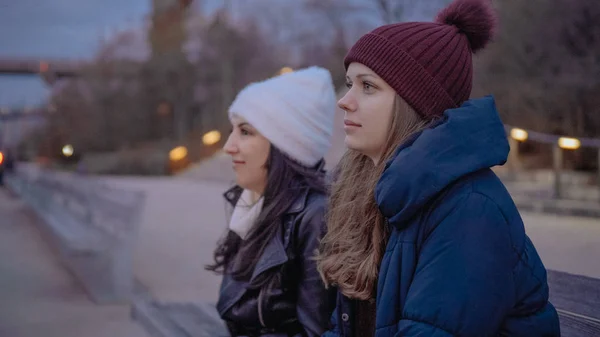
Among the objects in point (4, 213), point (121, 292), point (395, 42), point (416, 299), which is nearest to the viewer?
point (416, 299)

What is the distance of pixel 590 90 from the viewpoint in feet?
8.11

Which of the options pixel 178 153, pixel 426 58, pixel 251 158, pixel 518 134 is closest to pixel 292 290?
pixel 251 158

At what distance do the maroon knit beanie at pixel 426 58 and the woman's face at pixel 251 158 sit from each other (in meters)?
0.96

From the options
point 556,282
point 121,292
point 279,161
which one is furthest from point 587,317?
point 121,292

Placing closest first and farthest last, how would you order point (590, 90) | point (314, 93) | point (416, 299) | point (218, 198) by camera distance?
point (416, 299) < point (590, 90) < point (314, 93) < point (218, 198)

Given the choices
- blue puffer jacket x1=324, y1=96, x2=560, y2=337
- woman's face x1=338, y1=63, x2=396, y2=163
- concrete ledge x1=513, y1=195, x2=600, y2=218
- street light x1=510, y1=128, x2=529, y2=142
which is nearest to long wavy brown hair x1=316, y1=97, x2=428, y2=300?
woman's face x1=338, y1=63, x2=396, y2=163

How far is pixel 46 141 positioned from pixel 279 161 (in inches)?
226

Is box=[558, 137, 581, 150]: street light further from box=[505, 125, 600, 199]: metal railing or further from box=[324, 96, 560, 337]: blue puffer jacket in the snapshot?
box=[324, 96, 560, 337]: blue puffer jacket

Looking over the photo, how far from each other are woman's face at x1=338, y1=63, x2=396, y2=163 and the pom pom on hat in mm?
264

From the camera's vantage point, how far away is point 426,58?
1.62m

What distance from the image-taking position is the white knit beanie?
2.60 m

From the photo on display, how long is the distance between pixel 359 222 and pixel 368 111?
0.97 feet

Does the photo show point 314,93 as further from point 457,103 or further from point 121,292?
point 121,292

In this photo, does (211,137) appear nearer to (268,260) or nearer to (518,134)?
(518,134)
